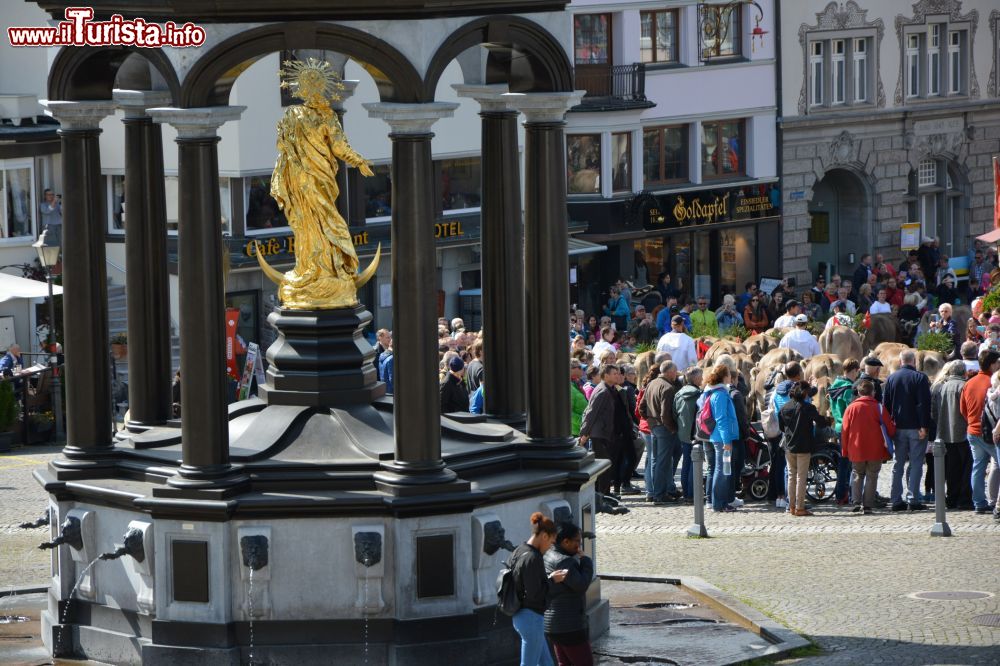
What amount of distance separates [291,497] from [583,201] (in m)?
32.5

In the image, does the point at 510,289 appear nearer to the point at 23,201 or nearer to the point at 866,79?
the point at 23,201

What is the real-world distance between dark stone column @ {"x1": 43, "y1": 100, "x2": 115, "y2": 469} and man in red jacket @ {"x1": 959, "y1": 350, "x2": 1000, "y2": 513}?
985 cm

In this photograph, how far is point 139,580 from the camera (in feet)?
57.3

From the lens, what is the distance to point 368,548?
55.4 ft

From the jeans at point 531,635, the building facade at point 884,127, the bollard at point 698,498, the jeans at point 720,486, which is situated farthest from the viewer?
the building facade at point 884,127

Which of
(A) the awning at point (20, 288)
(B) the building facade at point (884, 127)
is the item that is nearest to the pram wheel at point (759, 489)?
(A) the awning at point (20, 288)

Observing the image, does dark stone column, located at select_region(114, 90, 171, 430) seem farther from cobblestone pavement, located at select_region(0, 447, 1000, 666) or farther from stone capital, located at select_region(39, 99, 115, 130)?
cobblestone pavement, located at select_region(0, 447, 1000, 666)

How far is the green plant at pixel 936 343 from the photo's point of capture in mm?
33438

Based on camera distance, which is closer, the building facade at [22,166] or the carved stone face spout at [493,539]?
the carved stone face spout at [493,539]

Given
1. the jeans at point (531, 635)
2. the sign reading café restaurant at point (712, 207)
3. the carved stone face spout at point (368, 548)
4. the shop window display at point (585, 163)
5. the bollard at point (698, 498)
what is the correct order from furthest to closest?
the sign reading café restaurant at point (712, 207), the shop window display at point (585, 163), the bollard at point (698, 498), the carved stone face spout at point (368, 548), the jeans at point (531, 635)

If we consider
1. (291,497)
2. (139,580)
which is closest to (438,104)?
(291,497)

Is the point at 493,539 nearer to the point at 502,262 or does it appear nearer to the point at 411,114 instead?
the point at 502,262

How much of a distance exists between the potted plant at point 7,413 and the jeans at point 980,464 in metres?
13.7

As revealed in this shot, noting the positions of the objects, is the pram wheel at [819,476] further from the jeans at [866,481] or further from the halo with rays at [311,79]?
the halo with rays at [311,79]
